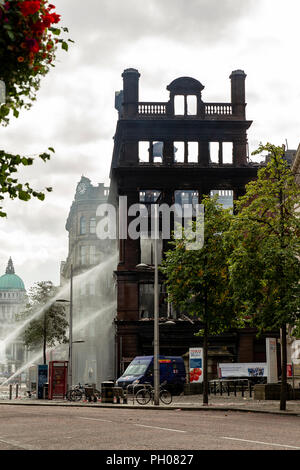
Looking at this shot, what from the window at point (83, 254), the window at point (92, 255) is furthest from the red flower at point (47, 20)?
the window at point (83, 254)

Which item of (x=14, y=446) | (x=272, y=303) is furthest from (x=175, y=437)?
(x=272, y=303)

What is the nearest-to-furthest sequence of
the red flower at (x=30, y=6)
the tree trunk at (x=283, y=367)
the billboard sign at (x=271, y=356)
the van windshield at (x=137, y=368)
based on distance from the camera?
the red flower at (x=30, y=6), the tree trunk at (x=283, y=367), the billboard sign at (x=271, y=356), the van windshield at (x=137, y=368)

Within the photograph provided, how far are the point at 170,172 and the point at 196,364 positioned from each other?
23.1 meters

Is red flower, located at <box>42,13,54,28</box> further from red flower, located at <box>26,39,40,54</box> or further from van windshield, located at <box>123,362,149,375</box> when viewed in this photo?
van windshield, located at <box>123,362,149,375</box>

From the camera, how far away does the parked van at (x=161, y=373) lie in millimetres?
46506

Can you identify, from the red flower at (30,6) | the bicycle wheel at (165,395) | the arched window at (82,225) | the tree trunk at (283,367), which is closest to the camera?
the red flower at (30,6)

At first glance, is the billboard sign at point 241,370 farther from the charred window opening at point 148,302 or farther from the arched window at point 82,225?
the arched window at point 82,225

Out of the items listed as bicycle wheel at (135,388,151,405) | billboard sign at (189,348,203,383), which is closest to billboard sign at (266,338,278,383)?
bicycle wheel at (135,388,151,405)

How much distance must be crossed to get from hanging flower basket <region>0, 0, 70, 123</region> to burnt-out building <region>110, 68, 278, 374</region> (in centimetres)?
5392

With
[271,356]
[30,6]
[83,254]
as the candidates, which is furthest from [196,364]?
[83,254]

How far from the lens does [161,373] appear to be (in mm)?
47344

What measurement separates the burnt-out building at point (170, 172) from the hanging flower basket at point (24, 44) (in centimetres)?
5392

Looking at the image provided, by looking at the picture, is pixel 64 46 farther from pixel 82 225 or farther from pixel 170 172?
pixel 82 225
